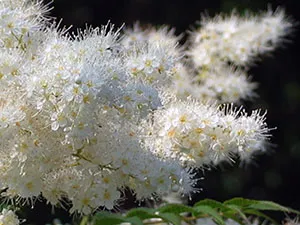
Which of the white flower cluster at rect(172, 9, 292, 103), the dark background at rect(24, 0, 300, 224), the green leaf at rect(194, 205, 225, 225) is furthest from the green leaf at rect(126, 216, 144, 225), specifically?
the dark background at rect(24, 0, 300, 224)

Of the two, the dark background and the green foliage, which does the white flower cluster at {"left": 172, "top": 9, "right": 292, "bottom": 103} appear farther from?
the dark background

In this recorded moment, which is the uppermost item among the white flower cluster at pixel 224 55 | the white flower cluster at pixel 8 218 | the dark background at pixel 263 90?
the dark background at pixel 263 90

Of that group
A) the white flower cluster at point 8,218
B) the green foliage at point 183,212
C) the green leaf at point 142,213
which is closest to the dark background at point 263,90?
the green foliage at point 183,212

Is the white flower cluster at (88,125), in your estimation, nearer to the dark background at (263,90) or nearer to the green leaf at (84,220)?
the green leaf at (84,220)

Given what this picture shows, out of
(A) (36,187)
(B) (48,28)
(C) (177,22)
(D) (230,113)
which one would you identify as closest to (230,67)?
(D) (230,113)

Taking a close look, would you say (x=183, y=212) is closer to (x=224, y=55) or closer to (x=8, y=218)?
(x=8, y=218)

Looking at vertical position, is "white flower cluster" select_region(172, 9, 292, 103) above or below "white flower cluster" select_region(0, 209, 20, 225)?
above
